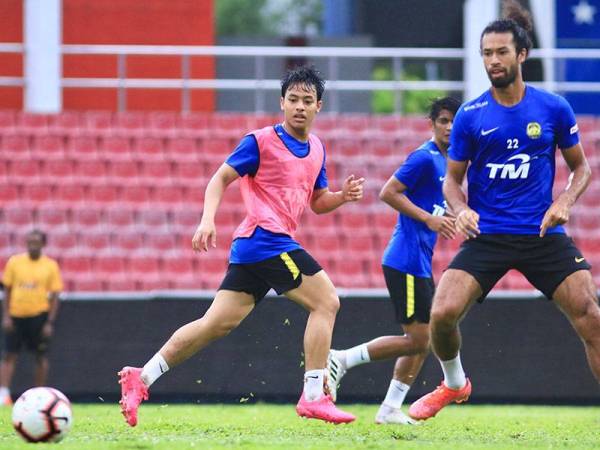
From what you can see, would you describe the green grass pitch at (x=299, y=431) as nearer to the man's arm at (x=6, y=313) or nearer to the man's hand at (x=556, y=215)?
the man's hand at (x=556, y=215)

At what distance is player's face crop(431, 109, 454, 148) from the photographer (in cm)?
917

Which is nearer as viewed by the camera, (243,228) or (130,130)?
(243,228)

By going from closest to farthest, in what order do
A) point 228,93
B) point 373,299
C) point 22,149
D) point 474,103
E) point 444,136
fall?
1. point 474,103
2. point 444,136
3. point 373,299
4. point 22,149
5. point 228,93

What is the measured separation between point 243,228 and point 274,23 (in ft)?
200

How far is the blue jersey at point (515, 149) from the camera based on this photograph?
24.6ft

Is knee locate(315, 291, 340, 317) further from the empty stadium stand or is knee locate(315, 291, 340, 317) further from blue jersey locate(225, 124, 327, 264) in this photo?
the empty stadium stand

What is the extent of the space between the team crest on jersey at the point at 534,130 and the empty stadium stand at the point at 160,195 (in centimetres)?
802

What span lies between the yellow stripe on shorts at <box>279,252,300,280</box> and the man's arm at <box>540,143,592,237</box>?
4.87 feet

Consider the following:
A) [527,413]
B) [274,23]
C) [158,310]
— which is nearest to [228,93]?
[158,310]

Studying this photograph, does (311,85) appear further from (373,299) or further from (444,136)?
(373,299)

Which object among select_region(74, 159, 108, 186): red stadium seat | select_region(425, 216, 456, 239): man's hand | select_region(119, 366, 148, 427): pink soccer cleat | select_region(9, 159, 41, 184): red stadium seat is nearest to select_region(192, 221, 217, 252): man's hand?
select_region(119, 366, 148, 427): pink soccer cleat

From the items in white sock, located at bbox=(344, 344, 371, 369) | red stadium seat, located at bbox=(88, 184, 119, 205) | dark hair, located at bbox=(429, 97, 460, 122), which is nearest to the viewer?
dark hair, located at bbox=(429, 97, 460, 122)

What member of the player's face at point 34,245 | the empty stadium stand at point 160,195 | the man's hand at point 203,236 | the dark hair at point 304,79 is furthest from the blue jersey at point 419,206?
the empty stadium stand at point 160,195

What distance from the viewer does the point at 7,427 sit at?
845cm
